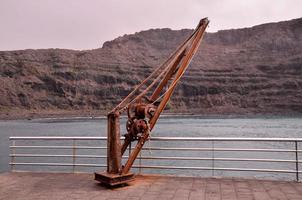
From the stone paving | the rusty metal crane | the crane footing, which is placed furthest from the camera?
the rusty metal crane

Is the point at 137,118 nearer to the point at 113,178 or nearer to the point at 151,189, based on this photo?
the point at 113,178

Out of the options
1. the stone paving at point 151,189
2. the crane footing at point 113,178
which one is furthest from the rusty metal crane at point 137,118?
the stone paving at point 151,189

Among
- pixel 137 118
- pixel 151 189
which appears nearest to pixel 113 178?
pixel 151 189

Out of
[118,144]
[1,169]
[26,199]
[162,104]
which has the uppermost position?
[162,104]

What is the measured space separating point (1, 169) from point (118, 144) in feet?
110

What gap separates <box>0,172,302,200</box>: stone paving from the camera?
8.41 metres

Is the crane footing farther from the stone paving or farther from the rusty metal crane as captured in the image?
the stone paving

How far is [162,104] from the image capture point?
10.5 metres

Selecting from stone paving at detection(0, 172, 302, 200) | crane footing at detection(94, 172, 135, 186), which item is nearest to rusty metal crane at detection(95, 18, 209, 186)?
crane footing at detection(94, 172, 135, 186)

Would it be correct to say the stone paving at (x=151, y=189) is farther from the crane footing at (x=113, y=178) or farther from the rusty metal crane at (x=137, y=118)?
the rusty metal crane at (x=137, y=118)

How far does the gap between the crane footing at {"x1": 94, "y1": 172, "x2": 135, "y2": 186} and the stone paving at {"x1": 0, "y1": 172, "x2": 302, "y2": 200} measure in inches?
5.8

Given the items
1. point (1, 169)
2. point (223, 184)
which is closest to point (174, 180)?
point (223, 184)

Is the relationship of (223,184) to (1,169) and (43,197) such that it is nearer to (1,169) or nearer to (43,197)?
(43,197)

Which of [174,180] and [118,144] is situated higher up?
[118,144]
